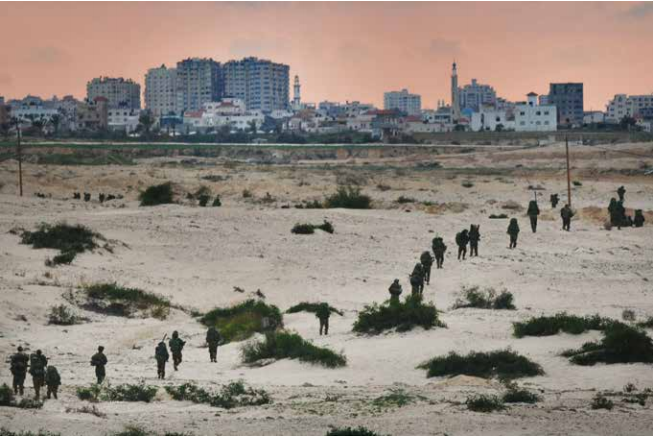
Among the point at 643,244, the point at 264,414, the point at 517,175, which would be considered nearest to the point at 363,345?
the point at 264,414

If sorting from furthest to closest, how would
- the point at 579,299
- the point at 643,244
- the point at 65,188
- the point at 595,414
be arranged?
1. the point at 65,188
2. the point at 643,244
3. the point at 579,299
4. the point at 595,414

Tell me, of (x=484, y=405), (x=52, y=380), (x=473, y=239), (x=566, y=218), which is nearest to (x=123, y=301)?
(x=473, y=239)

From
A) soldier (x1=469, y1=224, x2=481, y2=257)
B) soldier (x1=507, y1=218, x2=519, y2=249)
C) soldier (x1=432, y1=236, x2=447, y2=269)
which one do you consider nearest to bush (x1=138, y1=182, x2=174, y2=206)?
soldier (x1=507, y1=218, x2=519, y2=249)

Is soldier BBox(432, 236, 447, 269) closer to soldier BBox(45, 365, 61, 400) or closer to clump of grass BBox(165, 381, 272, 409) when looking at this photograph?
clump of grass BBox(165, 381, 272, 409)

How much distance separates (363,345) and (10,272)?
1195 centimetres

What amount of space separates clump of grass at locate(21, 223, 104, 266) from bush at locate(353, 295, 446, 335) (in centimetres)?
1174

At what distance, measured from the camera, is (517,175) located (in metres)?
81.2

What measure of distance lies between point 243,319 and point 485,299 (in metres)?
5.38

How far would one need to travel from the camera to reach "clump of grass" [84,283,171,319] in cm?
3136

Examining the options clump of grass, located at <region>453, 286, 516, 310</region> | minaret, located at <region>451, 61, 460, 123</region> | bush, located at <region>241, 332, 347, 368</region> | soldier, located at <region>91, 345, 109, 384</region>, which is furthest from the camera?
minaret, located at <region>451, 61, 460, 123</region>

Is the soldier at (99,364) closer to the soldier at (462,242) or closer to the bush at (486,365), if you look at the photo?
the bush at (486,365)

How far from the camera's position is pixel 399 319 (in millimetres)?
26281

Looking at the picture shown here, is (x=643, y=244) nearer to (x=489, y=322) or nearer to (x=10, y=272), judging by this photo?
(x=489, y=322)

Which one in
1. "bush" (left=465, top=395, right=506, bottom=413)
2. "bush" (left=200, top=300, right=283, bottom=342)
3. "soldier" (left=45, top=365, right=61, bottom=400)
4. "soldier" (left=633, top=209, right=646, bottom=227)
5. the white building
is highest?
the white building
